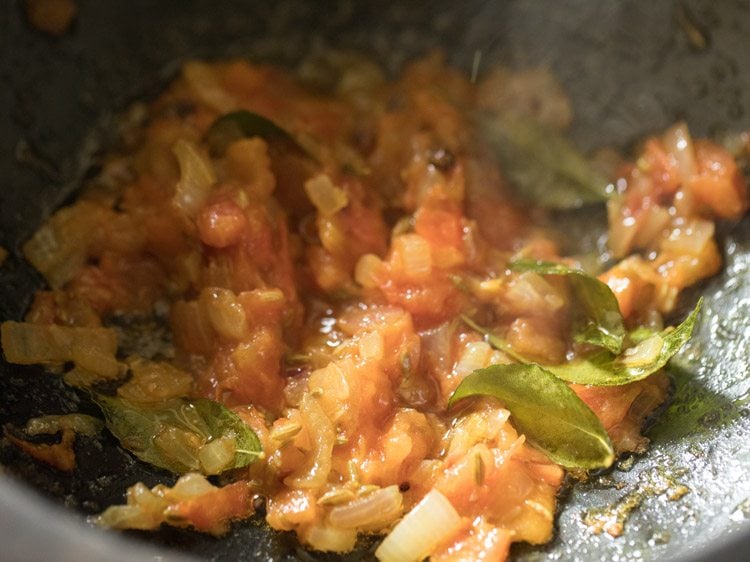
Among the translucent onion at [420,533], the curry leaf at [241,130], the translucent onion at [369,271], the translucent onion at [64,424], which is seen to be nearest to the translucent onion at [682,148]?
the translucent onion at [369,271]

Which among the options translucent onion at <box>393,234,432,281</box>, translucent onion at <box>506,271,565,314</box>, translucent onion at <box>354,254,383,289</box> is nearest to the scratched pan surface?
translucent onion at <box>506,271,565,314</box>

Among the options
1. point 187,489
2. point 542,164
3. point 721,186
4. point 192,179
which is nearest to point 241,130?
point 192,179

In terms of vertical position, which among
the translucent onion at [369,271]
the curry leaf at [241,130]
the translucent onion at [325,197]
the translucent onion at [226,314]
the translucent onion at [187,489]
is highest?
the curry leaf at [241,130]

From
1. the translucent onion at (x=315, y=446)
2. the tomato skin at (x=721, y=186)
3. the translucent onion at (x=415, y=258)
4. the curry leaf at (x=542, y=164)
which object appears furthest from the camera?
the curry leaf at (x=542, y=164)

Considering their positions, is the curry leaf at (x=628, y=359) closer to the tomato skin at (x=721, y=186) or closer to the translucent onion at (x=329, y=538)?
the tomato skin at (x=721, y=186)

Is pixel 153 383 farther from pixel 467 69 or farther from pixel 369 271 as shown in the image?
pixel 467 69

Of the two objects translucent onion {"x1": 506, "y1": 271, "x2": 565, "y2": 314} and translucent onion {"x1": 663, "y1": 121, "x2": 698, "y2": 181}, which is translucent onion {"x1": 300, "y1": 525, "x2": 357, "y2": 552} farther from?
translucent onion {"x1": 663, "y1": 121, "x2": 698, "y2": 181}
